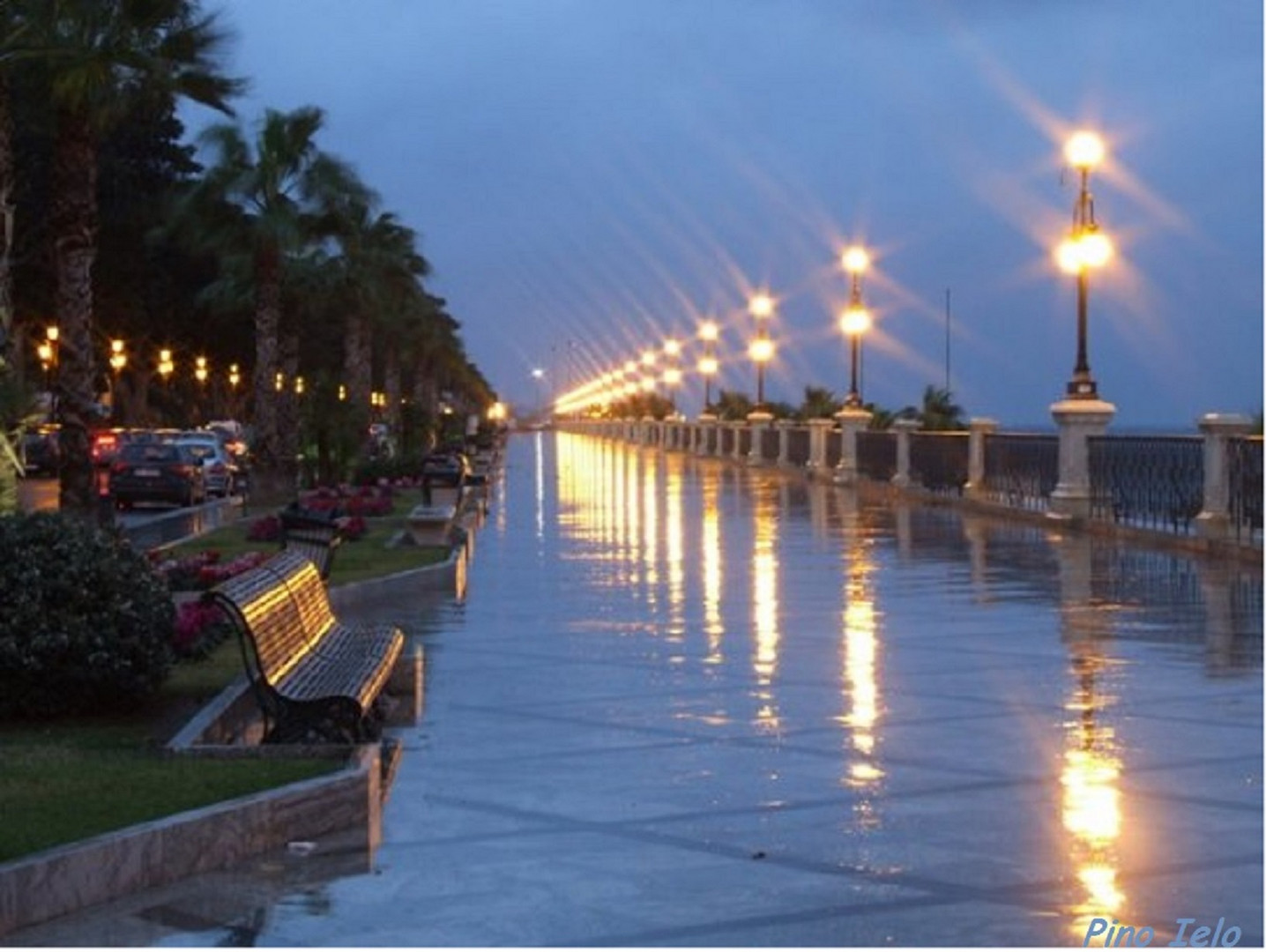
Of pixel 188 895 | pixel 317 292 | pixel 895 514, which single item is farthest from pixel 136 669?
pixel 317 292

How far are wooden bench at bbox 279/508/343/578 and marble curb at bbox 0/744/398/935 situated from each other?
25.3 feet

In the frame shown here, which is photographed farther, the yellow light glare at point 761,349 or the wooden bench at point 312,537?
the yellow light glare at point 761,349

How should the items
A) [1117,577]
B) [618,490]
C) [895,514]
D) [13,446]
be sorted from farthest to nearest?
[618,490]
[895,514]
[1117,577]
[13,446]


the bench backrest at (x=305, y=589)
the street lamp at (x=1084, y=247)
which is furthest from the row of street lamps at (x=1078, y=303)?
the bench backrest at (x=305, y=589)

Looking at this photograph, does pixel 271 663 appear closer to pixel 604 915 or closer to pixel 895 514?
pixel 604 915

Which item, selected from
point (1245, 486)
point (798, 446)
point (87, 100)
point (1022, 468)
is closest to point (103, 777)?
point (87, 100)

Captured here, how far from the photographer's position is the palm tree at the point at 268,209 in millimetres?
41125

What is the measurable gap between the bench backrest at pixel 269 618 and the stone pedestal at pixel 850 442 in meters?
34.8

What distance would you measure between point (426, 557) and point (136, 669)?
1100 cm

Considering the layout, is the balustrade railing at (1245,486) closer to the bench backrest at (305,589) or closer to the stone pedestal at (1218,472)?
the stone pedestal at (1218,472)

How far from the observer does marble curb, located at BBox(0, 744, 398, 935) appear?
7.31 m

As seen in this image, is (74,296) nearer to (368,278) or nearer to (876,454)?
(876,454)

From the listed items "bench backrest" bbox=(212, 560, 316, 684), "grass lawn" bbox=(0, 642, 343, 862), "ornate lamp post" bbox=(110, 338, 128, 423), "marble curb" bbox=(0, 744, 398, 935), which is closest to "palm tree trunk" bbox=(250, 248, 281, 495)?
"ornate lamp post" bbox=(110, 338, 128, 423)

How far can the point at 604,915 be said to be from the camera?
7.46 m
